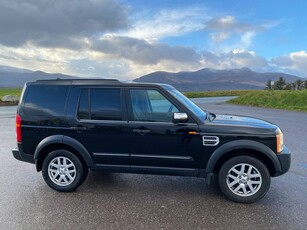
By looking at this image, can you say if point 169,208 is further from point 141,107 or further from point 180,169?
point 141,107

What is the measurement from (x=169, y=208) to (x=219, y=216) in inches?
27.1

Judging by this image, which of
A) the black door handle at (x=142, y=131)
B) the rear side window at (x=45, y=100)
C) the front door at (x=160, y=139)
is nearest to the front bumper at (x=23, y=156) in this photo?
the rear side window at (x=45, y=100)

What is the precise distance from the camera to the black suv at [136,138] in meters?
3.86

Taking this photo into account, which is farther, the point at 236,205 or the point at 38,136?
the point at 38,136

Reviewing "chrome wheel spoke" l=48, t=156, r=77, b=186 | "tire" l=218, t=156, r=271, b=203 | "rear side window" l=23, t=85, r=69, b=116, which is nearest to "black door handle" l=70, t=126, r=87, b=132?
"rear side window" l=23, t=85, r=69, b=116

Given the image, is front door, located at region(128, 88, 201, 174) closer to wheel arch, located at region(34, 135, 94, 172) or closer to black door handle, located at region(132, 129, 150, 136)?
black door handle, located at region(132, 129, 150, 136)

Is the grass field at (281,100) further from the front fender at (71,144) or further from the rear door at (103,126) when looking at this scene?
the front fender at (71,144)

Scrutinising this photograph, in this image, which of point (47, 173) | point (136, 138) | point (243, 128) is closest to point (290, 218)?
point (243, 128)

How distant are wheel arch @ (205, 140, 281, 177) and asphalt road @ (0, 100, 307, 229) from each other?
51cm

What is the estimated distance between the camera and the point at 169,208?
3.70 meters

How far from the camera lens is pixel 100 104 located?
4.20 metres

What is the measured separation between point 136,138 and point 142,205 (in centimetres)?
98

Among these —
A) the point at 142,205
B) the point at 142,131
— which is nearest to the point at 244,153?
the point at 142,131

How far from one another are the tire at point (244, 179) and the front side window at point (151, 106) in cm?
116
